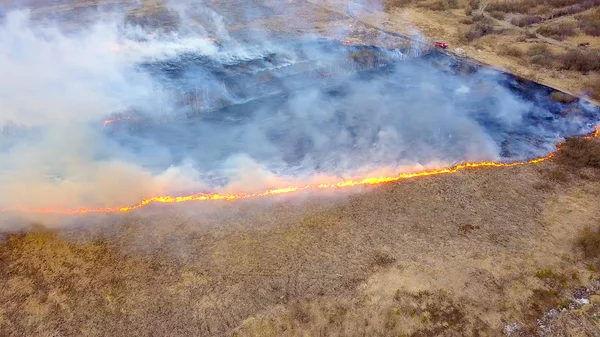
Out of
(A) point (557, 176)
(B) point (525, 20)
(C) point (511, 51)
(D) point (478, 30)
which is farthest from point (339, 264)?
(B) point (525, 20)

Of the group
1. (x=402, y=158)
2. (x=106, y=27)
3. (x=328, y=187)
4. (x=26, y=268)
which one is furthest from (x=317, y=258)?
(x=106, y=27)

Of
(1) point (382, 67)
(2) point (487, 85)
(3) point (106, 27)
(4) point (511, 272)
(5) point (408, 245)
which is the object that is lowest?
(4) point (511, 272)

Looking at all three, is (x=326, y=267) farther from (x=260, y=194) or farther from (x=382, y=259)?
(x=260, y=194)

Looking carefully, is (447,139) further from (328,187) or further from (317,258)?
(317,258)

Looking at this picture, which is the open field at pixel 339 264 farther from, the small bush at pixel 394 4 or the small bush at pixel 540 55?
the small bush at pixel 394 4

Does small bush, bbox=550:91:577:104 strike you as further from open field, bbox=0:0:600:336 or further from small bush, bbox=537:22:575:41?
small bush, bbox=537:22:575:41

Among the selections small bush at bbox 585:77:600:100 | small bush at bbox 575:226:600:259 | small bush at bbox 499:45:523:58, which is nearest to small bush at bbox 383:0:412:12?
small bush at bbox 499:45:523:58

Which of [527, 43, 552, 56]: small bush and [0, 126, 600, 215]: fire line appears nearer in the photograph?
[0, 126, 600, 215]: fire line
